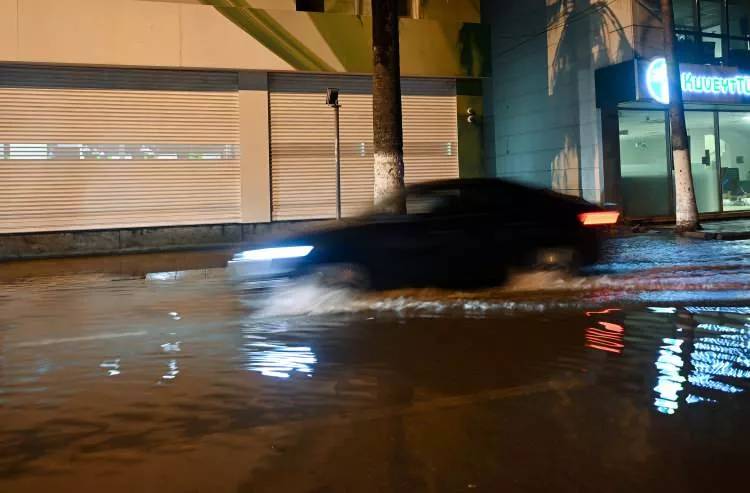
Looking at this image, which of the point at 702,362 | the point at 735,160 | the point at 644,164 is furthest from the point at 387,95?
the point at 735,160

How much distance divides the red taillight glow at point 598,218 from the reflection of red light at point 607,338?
94.5 inches

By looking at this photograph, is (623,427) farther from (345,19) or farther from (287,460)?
(345,19)

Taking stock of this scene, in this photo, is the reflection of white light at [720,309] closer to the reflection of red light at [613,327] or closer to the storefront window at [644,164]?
the reflection of red light at [613,327]

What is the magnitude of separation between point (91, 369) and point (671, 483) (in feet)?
15.5

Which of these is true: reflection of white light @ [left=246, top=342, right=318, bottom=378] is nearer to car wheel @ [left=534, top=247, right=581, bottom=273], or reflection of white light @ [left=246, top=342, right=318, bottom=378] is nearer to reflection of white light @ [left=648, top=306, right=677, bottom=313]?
car wheel @ [left=534, top=247, right=581, bottom=273]

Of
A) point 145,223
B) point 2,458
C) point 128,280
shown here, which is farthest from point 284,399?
point 145,223

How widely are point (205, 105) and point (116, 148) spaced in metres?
2.47

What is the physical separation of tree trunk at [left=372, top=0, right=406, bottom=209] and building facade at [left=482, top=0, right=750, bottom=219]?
7575 millimetres

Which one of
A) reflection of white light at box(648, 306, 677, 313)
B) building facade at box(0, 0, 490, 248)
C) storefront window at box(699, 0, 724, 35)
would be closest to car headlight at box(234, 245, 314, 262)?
reflection of white light at box(648, 306, 677, 313)

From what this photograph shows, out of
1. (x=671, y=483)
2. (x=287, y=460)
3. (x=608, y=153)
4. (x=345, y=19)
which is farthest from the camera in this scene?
(x=608, y=153)

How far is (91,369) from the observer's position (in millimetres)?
5984

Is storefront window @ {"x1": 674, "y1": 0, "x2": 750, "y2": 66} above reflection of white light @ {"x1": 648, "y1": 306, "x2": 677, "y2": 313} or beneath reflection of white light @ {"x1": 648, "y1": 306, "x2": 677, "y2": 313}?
above

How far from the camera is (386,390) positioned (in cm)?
516

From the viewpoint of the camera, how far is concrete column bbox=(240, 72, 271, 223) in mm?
17750
